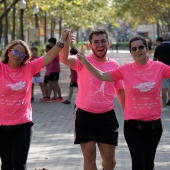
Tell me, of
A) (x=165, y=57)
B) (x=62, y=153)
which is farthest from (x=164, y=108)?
(x=62, y=153)

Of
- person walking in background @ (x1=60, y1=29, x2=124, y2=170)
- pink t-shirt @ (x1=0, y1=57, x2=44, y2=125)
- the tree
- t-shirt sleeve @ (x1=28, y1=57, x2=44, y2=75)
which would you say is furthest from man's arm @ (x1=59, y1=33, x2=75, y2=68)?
the tree

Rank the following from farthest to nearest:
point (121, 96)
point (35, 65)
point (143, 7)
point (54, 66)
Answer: point (143, 7) → point (54, 66) → point (121, 96) → point (35, 65)

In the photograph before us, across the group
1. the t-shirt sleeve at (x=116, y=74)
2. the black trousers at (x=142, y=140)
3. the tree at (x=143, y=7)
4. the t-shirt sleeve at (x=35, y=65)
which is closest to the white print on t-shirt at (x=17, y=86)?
the t-shirt sleeve at (x=35, y=65)

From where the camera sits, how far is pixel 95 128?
21.8 ft

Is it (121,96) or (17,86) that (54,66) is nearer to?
(121,96)

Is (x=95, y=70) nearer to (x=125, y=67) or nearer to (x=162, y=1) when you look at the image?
Result: (x=125, y=67)

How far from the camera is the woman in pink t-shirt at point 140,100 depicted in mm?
6359

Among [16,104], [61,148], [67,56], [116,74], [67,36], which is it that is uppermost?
[67,36]

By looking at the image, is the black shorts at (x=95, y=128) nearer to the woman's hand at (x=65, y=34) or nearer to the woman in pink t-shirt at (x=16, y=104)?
the woman in pink t-shirt at (x=16, y=104)

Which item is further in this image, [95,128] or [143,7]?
[143,7]

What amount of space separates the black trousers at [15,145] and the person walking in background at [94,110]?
0.63 meters

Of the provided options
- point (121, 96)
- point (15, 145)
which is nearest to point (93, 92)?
point (121, 96)

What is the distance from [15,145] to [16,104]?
0.42 meters

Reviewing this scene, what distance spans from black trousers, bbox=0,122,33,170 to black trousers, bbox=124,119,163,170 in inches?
41.0
